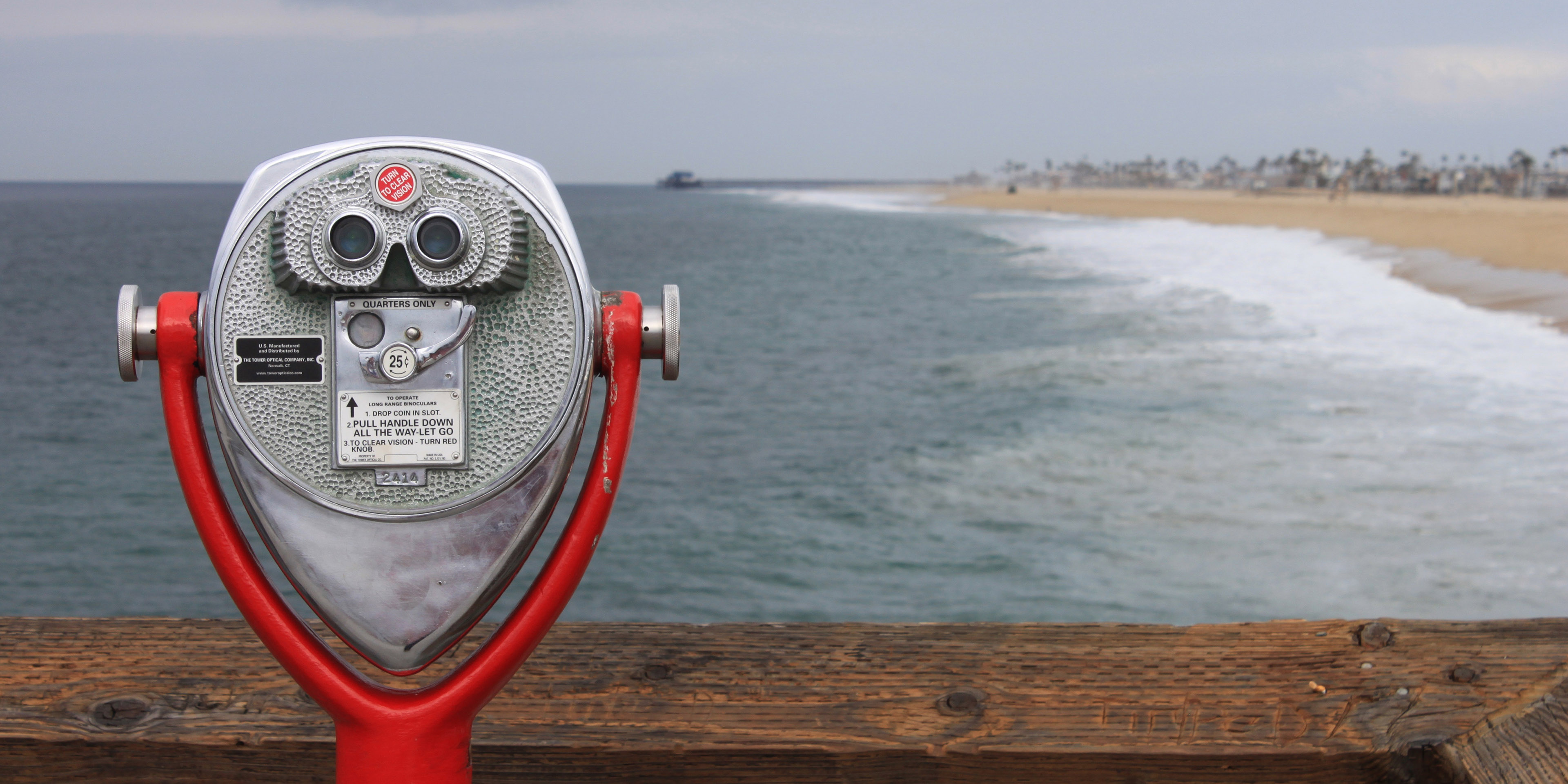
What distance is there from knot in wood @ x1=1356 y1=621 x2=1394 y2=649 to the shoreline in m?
11.4

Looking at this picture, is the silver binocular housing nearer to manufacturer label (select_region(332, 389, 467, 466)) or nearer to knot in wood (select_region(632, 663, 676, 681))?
manufacturer label (select_region(332, 389, 467, 466))

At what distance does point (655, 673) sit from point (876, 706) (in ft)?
0.72

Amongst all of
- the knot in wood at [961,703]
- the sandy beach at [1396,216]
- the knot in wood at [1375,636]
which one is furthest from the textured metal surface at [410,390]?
the sandy beach at [1396,216]

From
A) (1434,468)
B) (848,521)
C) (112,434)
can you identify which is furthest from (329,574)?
(112,434)

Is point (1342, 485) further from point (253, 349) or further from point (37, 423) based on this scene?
point (37, 423)

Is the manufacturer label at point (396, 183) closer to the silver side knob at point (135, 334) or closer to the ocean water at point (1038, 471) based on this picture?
the silver side knob at point (135, 334)

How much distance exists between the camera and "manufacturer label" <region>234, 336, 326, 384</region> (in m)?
1.09

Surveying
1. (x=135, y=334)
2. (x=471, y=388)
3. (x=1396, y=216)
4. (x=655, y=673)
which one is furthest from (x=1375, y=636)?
(x=1396, y=216)

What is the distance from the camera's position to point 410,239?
1.09 m

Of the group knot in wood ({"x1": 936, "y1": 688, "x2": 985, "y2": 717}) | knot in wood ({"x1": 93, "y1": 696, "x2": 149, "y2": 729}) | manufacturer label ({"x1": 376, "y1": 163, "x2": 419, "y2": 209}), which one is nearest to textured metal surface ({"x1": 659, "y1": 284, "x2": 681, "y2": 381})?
manufacturer label ({"x1": 376, "y1": 163, "x2": 419, "y2": 209})

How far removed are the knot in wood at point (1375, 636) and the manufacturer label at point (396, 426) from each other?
2.98 feet

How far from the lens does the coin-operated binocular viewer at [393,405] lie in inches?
43.1

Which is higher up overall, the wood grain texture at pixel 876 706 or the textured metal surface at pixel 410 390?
the textured metal surface at pixel 410 390

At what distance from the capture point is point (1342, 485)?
6035 millimetres
